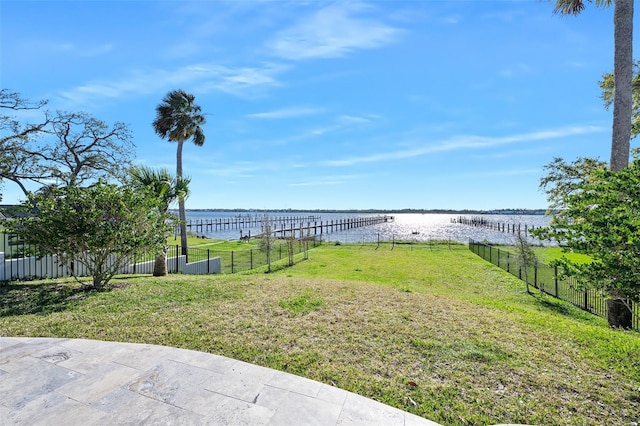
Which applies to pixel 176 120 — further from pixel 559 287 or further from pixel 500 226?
pixel 500 226

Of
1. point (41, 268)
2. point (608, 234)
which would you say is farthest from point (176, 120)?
point (608, 234)

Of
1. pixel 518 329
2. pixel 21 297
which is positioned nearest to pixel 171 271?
pixel 21 297

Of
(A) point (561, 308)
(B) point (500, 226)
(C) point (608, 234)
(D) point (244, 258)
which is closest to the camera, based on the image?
(C) point (608, 234)

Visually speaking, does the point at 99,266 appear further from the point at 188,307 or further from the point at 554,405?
the point at 554,405

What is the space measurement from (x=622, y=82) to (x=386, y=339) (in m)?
8.33

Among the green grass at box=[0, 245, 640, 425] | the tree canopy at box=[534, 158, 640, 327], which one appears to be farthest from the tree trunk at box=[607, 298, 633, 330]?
the tree canopy at box=[534, 158, 640, 327]

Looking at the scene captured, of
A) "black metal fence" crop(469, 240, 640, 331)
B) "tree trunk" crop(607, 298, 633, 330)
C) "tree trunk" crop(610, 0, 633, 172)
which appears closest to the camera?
"tree trunk" crop(610, 0, 633, 172)

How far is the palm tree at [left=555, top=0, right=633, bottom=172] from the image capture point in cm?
746

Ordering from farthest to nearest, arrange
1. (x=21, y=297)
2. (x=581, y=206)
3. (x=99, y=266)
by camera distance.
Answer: (x=99, y=266), (x=21, y=297), (x=581, y=206)

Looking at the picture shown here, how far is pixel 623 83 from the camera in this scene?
7492 millimetres

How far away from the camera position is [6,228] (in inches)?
307

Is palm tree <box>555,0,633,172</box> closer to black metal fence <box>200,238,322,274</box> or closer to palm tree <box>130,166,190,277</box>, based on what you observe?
palm tree <box>130,166,190,277</box>

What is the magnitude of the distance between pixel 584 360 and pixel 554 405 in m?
1.55

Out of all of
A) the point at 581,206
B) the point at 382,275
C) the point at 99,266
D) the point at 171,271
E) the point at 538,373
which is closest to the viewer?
the point at 538,373
